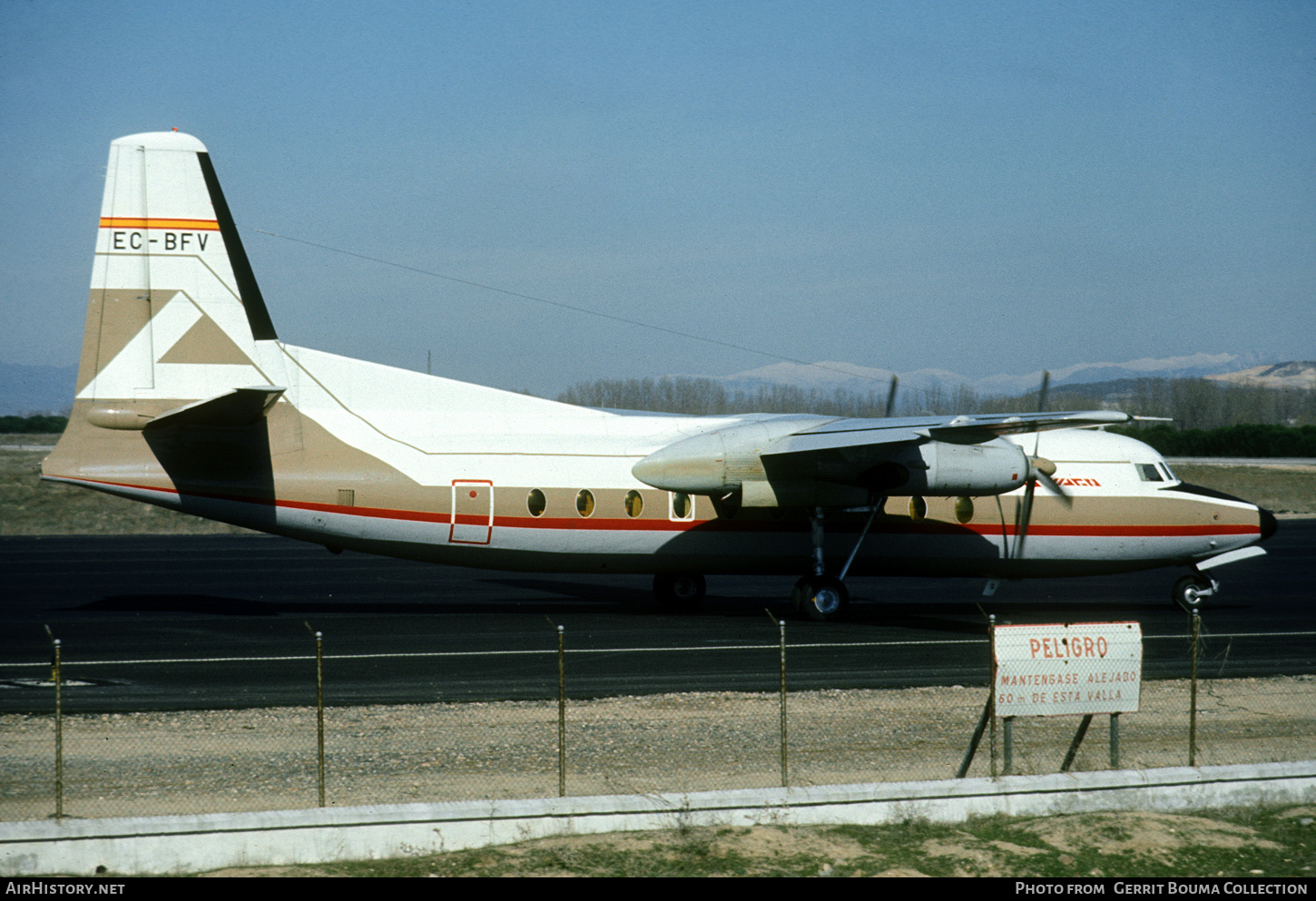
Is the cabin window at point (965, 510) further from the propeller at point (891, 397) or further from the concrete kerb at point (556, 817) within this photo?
the concrete kerb at point (556, 817)

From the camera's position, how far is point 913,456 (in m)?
20.2

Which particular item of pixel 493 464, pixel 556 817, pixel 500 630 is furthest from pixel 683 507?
pixel 556 817

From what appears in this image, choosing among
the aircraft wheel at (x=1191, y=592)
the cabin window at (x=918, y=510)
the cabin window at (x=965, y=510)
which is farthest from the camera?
the aircraft wheel at (x=1191, y=592)

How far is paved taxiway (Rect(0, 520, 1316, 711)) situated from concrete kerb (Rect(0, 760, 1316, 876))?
8.53ft

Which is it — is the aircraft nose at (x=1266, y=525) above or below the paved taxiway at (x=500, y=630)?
above

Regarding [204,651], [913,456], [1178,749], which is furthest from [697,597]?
[1178,749]

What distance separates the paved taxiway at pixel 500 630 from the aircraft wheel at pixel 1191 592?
1.41ft

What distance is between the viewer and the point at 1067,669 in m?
10.4

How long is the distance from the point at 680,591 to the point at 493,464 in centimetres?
514

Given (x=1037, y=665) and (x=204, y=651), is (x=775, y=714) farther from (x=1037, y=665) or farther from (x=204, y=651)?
(x=204, y=651)

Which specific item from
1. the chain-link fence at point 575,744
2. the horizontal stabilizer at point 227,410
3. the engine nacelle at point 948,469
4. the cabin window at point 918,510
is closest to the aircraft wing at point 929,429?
the engine nacelle at point 948,469

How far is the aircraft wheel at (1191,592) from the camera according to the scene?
22.7m

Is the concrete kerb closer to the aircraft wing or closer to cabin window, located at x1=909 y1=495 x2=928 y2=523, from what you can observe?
the aircraft wing

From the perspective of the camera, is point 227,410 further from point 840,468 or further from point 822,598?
point 822,598
